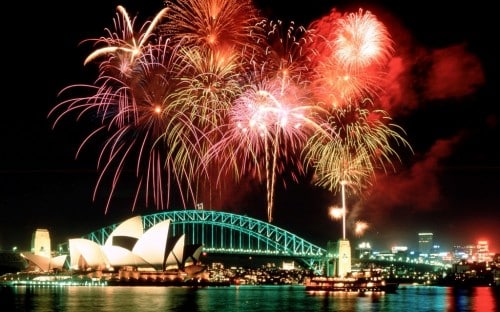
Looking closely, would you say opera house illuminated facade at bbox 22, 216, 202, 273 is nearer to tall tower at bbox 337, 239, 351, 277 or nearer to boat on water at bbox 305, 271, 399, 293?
boat on water at bbox 305, 271, 399, 293

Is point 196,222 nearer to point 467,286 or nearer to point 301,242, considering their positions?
point 301,242

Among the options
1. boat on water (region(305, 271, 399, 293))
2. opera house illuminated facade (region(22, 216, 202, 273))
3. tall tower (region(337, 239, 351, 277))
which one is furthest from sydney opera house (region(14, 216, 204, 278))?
tall tower (region(337, 239, 351, 277))

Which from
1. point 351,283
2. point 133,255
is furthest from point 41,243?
point 351,283

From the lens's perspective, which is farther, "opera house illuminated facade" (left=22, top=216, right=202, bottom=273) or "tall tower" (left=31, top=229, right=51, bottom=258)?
"tall tower" (left=31, top=229, right=51, bottom=258)

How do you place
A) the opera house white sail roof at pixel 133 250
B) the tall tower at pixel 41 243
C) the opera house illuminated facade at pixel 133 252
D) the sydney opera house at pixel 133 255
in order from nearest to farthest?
the opera house white sail roof at pixel 133 250 < the opera house illuminated facade at pixel 133 252 < the sydney opera house at pixel 133 255 < the tall tower at pixel 41 243

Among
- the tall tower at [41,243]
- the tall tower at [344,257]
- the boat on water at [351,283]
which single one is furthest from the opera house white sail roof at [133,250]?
the tall tower at [344,257]

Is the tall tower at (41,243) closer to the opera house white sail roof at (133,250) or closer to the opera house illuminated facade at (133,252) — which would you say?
the opera house illuminated facade at (133,252)

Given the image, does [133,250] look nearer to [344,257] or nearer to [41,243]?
[41,243]

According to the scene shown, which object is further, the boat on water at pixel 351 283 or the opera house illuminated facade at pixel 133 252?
the opera house illuminated facade at pixel 133 252
